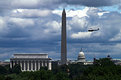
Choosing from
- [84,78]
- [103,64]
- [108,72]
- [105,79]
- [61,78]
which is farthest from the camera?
[103,64]

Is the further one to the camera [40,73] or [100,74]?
[40,73]

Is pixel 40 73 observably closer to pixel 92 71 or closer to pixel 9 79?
pixel 92 71

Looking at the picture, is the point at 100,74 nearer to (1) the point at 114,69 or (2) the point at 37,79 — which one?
(1) the point at 114,69

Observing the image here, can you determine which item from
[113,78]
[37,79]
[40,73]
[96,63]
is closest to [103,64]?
[96,63]

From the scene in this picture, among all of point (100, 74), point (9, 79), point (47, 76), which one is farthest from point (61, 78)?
point (9, 79)

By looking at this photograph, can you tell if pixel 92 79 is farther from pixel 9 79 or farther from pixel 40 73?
pixel 40 73

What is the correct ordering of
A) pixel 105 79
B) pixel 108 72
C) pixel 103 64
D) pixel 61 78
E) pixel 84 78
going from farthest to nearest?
pixel 103 64 → pixel 61 78 → pixel 108 72 → pixel 84 78 → pixel 105 79

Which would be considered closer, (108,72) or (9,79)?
(9,79)

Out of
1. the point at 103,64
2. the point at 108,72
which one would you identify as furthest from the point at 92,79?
the point at 103,64
